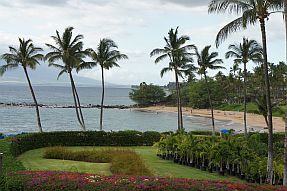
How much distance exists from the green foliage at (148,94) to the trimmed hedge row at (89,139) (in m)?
82.8

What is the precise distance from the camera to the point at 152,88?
11569 cm

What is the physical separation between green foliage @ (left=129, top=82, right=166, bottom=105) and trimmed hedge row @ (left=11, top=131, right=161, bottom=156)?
82.8 m

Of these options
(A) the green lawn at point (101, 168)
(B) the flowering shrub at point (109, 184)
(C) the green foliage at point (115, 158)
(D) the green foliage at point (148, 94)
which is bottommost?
(A) the green lawn at point (101, 168)

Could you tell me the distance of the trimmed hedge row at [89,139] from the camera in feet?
88.6

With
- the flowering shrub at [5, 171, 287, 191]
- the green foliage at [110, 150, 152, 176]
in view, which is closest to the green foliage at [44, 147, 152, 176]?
the green foliage at [110, 150, 152, 176]

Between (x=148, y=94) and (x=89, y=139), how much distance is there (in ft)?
284

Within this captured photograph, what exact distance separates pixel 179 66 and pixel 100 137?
1201cm

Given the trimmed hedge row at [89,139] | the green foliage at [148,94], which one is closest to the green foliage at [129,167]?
the trimmed hedge row at [89,139]

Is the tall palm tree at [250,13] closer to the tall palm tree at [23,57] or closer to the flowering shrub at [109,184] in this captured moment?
the flowering shrub at [109,184]

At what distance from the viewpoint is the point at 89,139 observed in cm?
2983

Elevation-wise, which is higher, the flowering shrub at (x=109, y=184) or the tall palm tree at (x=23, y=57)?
the tall palm tree at (x=23, y=57)

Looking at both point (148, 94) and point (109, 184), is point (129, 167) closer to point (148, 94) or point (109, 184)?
point (109, 184)

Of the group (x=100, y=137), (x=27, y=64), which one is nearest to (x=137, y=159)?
(x=100, y=137)

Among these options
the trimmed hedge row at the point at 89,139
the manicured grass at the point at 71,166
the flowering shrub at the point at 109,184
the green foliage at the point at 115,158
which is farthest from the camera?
the trimmed hedge row at the point at 89,139
